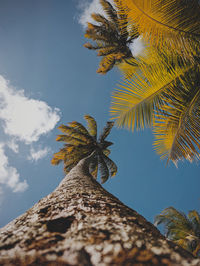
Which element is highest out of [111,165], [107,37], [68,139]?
[107,37]

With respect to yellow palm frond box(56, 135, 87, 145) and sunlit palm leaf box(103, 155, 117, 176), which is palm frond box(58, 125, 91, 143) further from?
sunlit palm leaf box(103, 155, 117, 176)

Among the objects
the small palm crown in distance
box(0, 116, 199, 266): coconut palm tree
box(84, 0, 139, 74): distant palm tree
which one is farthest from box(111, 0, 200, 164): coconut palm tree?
box(84, 0, 139, 74): distant palm tree

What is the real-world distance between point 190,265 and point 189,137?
3.18 meters

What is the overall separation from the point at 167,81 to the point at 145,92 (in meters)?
0.53

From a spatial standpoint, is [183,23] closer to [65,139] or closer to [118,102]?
[118,102]

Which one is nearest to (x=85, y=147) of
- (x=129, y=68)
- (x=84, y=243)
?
(x=129, y=68)

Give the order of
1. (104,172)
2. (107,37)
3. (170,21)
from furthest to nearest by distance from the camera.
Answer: (104,172)
(107,37)
(170,21)

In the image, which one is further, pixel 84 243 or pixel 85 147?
pixel 85 147

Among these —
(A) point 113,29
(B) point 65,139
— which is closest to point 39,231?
(B) point 65,139

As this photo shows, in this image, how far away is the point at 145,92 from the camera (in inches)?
132

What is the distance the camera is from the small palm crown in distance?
9.08m

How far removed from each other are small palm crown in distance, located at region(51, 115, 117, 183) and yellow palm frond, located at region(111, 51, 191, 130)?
15.7 feet

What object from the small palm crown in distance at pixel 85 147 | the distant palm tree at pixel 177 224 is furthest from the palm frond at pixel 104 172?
the distant palm tree at pixel 177 224

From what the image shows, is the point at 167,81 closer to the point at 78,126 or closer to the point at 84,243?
the point at 84,243
